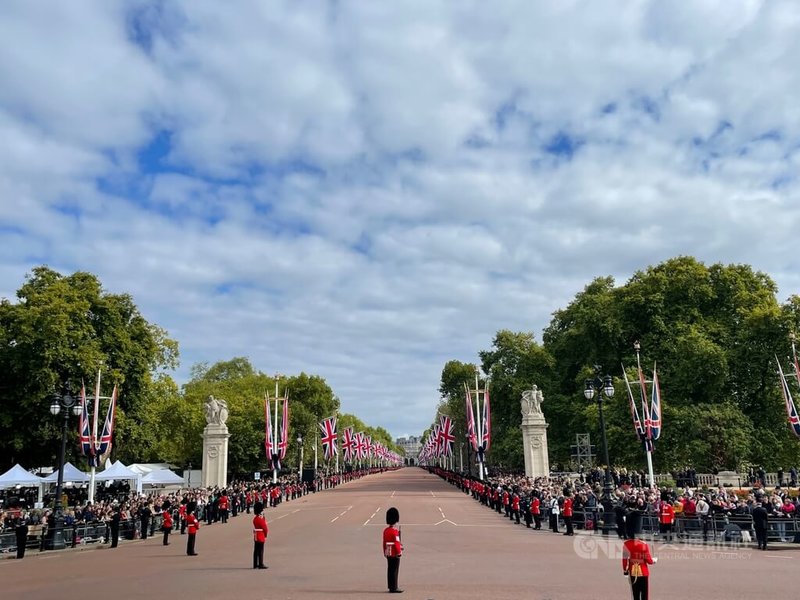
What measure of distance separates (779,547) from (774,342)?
23.7 meters

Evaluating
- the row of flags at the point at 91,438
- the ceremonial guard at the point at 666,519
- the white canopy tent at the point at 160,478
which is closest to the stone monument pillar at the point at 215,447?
the white canopy tent at the point at 160,478

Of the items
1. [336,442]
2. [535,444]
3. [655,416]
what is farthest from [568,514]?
[336,442]

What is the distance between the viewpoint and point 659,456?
40.5 m

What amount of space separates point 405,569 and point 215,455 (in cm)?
3531

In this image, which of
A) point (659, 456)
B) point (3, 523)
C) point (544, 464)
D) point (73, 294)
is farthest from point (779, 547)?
point (73, 294)

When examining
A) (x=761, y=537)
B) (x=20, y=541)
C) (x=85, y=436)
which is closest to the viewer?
(x=761, y=537)

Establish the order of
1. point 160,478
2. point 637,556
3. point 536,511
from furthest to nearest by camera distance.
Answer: point 160,478, point 536,511, point 637,556

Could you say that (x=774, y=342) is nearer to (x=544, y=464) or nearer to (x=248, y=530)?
(x=544, y=464)

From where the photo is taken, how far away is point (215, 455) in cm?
4725

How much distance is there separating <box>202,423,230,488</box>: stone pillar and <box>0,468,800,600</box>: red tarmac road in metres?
22.2

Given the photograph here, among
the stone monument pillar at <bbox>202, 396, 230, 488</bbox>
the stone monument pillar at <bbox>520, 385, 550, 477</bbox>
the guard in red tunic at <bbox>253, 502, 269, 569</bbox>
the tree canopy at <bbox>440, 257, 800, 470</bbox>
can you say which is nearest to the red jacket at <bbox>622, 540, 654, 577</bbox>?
the guard in red tunic at <bbox>253, 502, 269, 569</bbox>

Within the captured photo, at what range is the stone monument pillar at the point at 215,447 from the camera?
154 ft

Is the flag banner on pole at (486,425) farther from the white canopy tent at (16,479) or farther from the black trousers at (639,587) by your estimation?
the black trousers at (639,587)

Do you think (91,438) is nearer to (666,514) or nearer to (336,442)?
(666,514)
